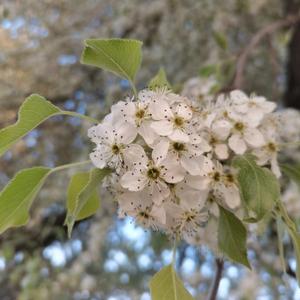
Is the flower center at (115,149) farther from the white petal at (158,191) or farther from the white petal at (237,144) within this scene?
the white petal at (237,144)

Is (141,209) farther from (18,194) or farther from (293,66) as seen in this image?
(293,66)

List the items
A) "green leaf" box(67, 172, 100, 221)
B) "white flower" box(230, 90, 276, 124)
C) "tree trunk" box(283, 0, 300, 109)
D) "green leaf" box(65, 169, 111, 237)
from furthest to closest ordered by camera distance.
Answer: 1. "tree trunk" box(283, 0, 300, 109)
2. "white flower" box(230, 90, 276, 124)
3. "green leaf" box(67, 172, 100, 221)
4. "green leaf" box(65, 169, 111, 237)

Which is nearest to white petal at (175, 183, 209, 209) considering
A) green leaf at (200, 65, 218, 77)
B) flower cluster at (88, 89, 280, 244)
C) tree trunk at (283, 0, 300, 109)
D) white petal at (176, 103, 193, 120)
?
flower cluster at (88, 89, 280, 244)

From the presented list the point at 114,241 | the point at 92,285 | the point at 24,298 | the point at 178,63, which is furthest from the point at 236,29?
the point at 24,298

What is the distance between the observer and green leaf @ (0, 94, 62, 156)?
687mm

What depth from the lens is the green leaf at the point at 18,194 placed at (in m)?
0.69

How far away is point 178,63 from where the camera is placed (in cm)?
243

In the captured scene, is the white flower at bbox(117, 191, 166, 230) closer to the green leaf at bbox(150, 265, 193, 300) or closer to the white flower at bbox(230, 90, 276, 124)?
the green leaf at bbox(150, 265, 193, 300)

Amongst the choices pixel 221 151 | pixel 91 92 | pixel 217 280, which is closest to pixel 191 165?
pixel 221 151

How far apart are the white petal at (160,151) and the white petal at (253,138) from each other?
0.67ft

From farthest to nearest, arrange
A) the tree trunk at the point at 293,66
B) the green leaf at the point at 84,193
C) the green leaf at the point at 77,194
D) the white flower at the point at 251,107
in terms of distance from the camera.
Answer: the tree trunk at the point at 293,66 < the white flower at the point at 251,107 < the green leaf at the point at 77,194 < the green leaf at the point at 84,193

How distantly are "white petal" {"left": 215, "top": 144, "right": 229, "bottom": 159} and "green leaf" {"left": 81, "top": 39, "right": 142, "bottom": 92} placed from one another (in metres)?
0.17

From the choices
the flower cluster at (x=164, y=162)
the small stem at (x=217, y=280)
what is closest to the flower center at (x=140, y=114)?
the flower cluster at (x=164, y=162)

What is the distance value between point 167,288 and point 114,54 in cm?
35
